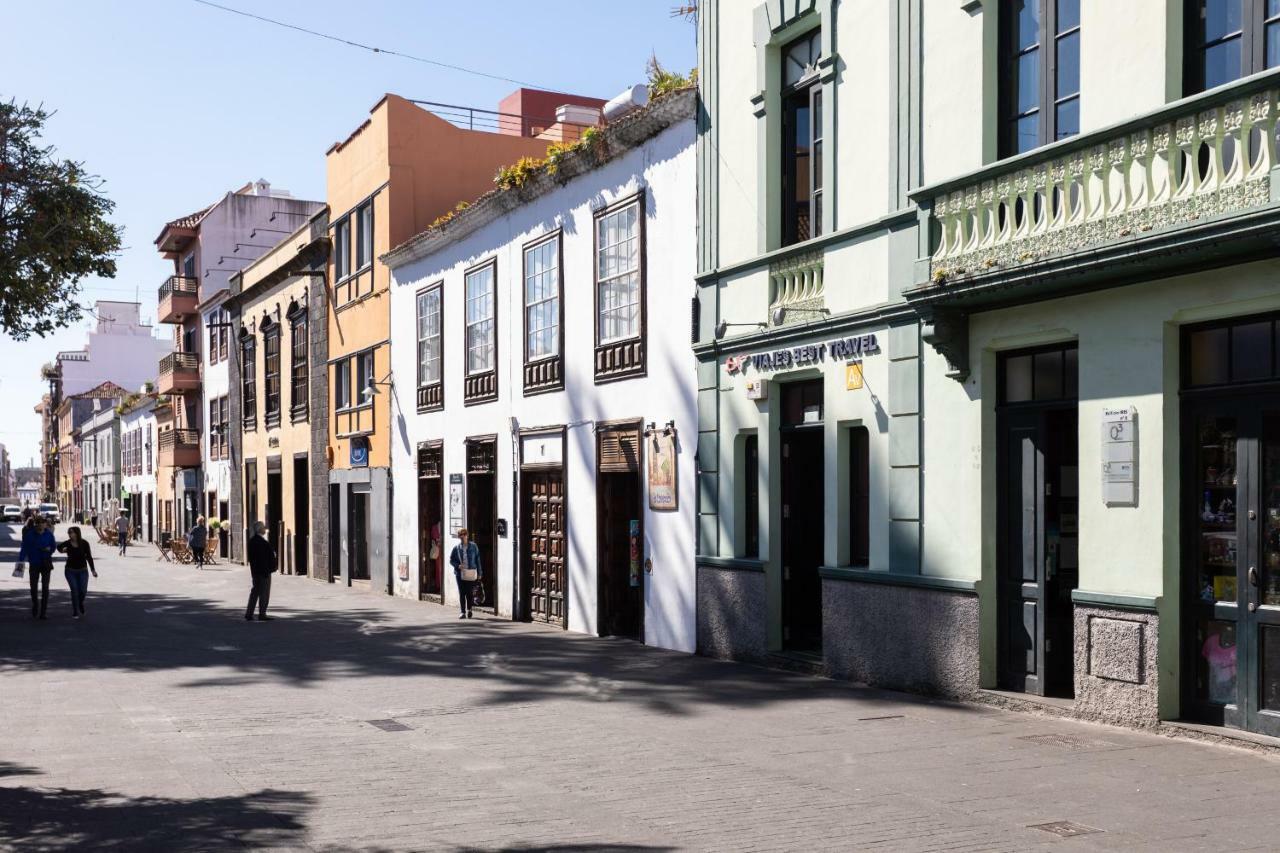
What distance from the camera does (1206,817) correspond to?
291 inches

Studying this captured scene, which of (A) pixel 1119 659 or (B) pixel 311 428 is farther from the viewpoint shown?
(B) pixel 311 428

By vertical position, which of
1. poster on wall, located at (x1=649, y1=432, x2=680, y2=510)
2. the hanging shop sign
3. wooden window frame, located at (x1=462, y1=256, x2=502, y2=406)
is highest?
wooden window frame, located at (x1=462, y1=256, x2=502, y2=406)

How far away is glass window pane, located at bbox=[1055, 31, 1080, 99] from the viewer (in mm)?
10883

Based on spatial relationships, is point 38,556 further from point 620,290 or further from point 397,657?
point 620,290

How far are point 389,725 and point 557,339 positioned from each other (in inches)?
397

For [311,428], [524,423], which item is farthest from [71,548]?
[311,428]

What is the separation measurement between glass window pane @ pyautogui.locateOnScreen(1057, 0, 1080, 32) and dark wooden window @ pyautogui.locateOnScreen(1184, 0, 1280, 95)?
125cm

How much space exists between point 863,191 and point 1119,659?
214 inches

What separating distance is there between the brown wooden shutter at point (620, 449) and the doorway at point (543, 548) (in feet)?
5.82

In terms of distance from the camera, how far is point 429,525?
27.4m

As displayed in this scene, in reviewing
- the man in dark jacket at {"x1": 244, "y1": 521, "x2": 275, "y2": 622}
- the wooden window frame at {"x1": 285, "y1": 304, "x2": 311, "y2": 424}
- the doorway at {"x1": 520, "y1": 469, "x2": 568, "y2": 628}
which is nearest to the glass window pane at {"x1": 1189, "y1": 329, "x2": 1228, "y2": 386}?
the doorway at {"x1": 520, "y1": 469, "x2": 568, "y2": 628}

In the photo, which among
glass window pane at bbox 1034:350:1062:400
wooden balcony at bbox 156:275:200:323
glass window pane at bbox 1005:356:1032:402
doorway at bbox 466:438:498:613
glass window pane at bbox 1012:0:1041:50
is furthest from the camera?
wooden balcony at bbox 156:275:200:323

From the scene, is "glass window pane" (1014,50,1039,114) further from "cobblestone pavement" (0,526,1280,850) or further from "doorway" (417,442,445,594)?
"doorway" (417,442,445,594)

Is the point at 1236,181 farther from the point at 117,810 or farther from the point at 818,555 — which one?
the point at 117,810
